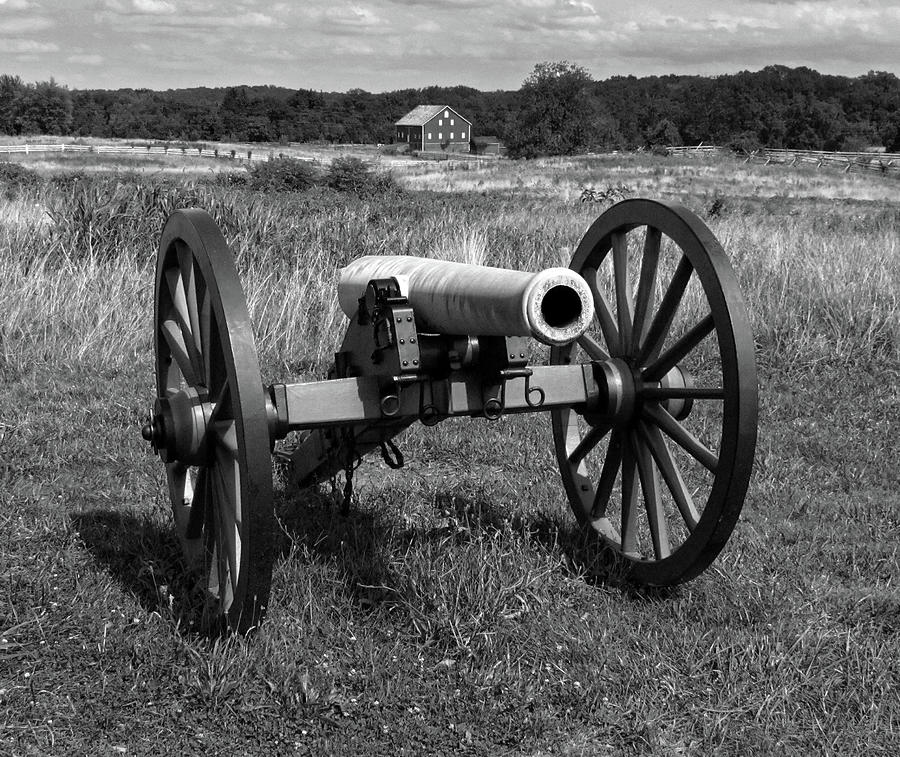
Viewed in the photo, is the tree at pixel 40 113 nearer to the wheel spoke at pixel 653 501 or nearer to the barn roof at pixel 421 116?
the barn roof at pixel 421 116

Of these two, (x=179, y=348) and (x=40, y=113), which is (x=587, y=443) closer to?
(x=179, y=348)

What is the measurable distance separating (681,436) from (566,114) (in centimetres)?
9047

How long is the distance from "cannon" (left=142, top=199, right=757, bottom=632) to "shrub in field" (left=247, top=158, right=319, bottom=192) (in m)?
32.4

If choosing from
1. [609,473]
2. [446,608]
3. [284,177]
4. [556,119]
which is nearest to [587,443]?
[609,473]

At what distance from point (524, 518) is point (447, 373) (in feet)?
4.13

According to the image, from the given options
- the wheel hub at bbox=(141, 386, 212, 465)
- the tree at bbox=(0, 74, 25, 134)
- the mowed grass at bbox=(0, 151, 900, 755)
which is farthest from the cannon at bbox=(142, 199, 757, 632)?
the tree at bbox=(0, 74, 25, 134)

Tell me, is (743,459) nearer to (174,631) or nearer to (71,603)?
(174,631)

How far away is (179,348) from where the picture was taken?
3.57m

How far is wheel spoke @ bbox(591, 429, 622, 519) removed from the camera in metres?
3.77

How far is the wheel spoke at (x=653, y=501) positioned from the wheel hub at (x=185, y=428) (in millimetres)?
1568

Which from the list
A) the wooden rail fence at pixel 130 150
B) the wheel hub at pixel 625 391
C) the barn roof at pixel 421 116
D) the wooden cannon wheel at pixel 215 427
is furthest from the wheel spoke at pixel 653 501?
the barn roof at pixel 421 116

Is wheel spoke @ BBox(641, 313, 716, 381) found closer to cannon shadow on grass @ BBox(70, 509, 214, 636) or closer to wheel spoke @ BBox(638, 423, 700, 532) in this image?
wheel spoke @ BBox(638, 423, 700, 532)

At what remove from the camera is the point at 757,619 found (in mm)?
3443

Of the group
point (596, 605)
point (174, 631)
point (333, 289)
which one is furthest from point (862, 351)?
point (174, 631)
